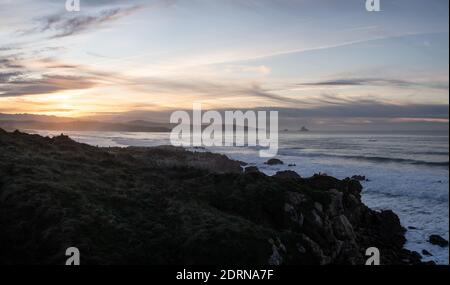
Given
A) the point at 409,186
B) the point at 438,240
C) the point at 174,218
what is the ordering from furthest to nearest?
1. the point at 409,186
2. the point at 438,240
3. the point at 174,218

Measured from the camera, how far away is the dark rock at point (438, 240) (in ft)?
84.7

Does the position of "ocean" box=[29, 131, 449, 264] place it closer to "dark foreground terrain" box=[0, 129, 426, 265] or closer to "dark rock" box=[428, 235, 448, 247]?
"dark rock" box=[428, 235, 448, 247]

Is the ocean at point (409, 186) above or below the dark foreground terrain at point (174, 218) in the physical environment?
below

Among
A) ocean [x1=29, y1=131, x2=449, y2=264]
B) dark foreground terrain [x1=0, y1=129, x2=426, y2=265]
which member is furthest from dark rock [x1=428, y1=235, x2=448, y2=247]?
dark foreground terrain [x1=0, y1=129, x2=426, y2=265]

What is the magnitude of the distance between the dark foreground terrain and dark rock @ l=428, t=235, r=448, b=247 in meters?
1.99

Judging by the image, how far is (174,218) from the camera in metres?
16.9

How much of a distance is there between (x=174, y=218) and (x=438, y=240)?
18.9 meters

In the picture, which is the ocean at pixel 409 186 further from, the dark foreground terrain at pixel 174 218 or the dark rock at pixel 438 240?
the dark foreground terrain at pixel 174 218

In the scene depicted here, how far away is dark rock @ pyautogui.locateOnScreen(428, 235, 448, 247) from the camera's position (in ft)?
84.7

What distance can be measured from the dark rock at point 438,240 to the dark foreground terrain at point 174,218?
1992mm

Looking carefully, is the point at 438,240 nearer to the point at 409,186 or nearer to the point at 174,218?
the point at 174,218

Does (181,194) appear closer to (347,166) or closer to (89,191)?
(89,191)

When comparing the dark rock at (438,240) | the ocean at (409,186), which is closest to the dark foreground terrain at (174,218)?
the dark rock at (438,240)

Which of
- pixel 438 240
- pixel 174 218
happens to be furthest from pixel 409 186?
pixel 174 218
